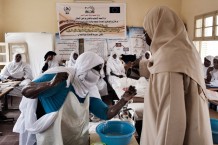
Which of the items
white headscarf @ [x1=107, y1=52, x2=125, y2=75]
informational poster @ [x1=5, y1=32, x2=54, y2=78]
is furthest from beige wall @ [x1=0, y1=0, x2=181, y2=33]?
white headscarf @ [x1=107, y1=52, x2=125, y2=75]

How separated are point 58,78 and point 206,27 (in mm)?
4639

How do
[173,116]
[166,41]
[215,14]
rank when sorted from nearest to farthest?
[173,116] → [166,41] → [215,14]

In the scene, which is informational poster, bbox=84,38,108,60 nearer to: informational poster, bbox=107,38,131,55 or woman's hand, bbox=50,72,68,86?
informational poster, bbox=107,38,131,55

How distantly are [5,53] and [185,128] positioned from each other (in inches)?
232

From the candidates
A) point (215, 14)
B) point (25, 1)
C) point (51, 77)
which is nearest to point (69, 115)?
point (51, 77)

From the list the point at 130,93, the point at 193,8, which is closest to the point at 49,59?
the point at 193,8

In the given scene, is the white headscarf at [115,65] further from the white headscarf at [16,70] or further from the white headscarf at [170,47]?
the white headscarf at [170,47]

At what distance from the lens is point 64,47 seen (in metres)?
6.39

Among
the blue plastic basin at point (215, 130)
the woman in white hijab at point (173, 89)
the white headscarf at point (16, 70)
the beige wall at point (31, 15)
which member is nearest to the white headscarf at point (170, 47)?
the woman in white hijab at point (173, 89)

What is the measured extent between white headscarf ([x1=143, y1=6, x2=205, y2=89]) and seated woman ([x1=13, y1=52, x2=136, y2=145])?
0.60 metres

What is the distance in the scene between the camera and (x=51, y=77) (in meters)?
1.49

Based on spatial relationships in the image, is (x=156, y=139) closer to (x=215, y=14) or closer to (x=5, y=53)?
(x=215, y=14)

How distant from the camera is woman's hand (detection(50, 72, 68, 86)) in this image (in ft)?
4.52

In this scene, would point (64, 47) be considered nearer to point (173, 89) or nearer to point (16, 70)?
point (16, 70)
